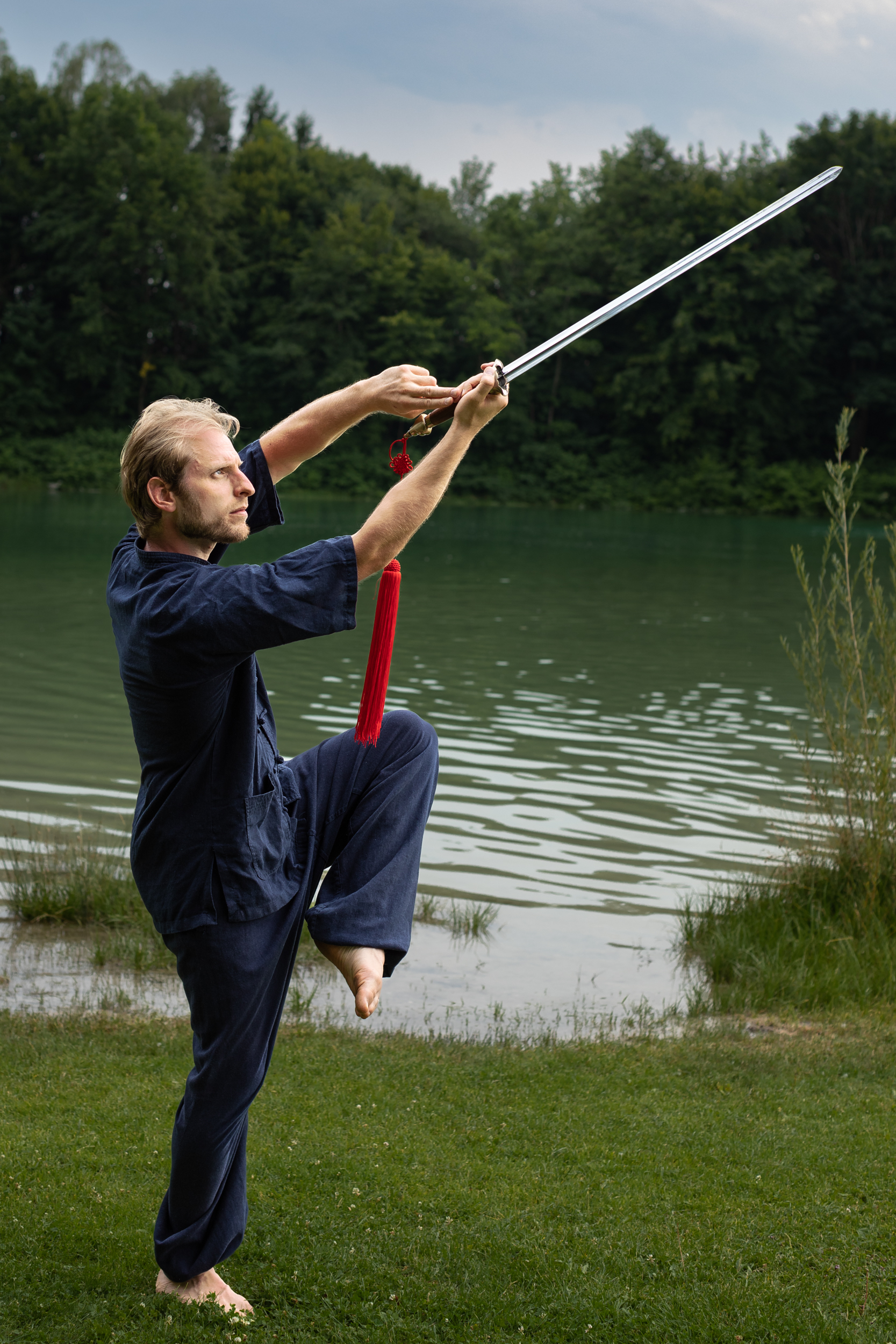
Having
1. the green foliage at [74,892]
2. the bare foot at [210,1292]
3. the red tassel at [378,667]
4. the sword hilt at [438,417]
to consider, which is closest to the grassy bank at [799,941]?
the green foliage at [74,892]

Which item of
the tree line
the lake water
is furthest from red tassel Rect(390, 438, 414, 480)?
the tree line

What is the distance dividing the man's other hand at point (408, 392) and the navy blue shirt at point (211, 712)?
0.60m

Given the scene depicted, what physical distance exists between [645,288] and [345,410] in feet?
2.92

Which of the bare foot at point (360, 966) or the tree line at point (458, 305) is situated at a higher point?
the tree line at point (458, 305)

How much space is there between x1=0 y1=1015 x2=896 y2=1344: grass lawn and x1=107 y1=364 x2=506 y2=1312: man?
360 mm

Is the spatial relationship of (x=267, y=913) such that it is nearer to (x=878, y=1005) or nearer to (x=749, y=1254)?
(x=749, y=1254)

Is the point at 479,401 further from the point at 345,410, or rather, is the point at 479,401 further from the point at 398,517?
the point at 345,410

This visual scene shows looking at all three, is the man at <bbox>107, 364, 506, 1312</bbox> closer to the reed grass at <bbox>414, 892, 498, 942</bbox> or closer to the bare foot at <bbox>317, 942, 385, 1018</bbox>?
the bare foot at <bbox>317, 942, 385, 1018</bbox>

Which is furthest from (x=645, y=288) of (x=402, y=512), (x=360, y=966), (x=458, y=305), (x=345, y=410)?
(x=458, y=305)

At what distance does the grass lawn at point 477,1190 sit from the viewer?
11.8 ft

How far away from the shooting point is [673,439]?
65750 mm

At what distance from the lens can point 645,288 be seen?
143 inches

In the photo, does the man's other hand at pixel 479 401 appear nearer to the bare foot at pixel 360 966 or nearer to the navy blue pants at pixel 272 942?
the navy blue pants at pixel 272 942

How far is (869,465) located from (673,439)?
31.6 feet
